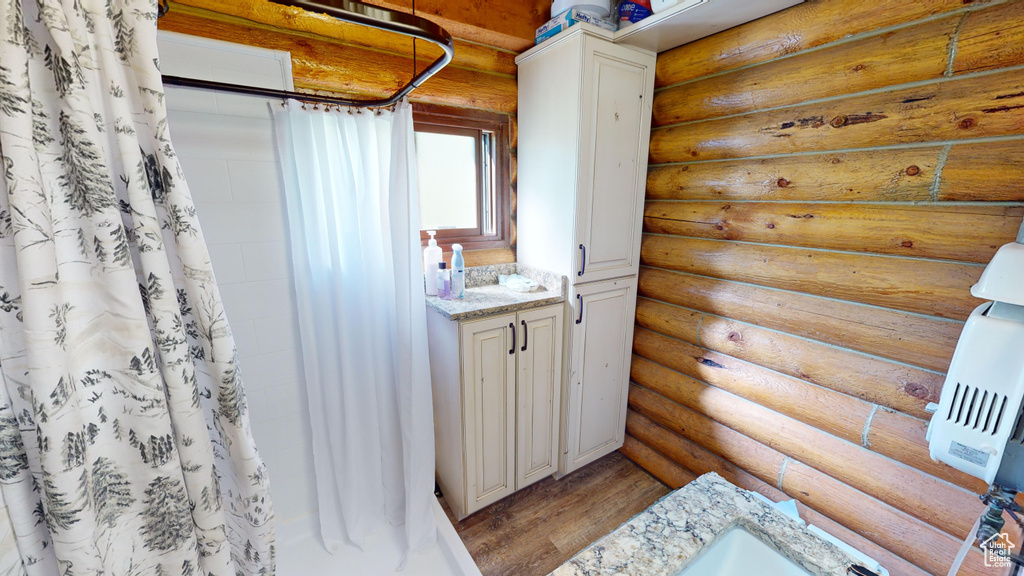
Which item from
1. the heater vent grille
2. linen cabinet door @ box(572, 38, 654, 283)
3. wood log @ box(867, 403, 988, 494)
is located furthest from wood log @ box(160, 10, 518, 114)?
wood log @ box(867, 403, 988, 494)

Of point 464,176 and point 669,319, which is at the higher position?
point 464,176

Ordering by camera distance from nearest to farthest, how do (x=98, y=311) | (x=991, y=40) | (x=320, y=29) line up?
(x=98, y=311) → (x=991, y=40) → (x=320, y=29)

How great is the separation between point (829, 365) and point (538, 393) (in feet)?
3.73

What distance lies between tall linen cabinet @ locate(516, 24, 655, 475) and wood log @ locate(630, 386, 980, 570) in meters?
0.49

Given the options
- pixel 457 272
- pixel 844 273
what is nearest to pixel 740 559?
pixel 844 273

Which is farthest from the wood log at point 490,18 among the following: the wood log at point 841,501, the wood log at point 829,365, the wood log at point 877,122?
the wood log at point 841,501

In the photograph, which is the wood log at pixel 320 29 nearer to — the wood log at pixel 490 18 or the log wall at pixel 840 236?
the wood log at pixel 490 18

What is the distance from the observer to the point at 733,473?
1.70m

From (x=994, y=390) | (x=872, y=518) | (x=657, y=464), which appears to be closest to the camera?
(x=994, y=390)

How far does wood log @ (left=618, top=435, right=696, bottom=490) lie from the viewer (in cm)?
190

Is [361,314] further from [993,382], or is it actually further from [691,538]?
[993,382]

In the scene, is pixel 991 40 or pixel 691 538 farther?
pixel 991 40

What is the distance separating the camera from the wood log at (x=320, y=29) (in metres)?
1.25

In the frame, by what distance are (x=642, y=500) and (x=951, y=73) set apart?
1958mm
